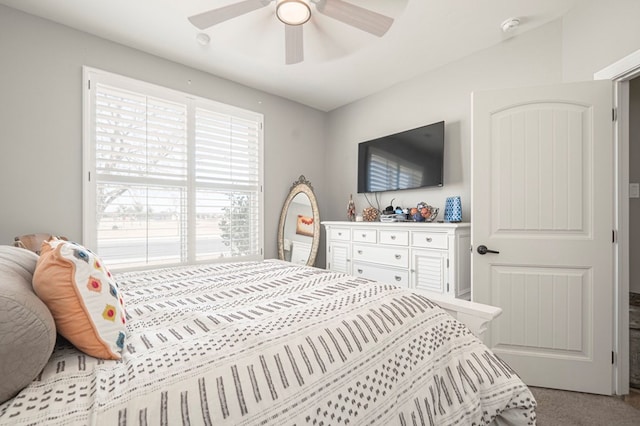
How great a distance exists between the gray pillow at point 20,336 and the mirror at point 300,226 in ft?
10.4

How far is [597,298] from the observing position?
1867 millimetres

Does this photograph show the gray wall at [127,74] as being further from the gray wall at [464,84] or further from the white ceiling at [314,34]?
the white ceiling at [314,34]

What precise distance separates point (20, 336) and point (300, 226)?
11.1 ft

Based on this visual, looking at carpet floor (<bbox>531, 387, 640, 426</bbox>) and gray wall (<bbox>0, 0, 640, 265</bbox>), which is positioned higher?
gray wall (<bbox>0, 0, 640, 265</bbox>)

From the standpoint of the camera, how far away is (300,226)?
396cm

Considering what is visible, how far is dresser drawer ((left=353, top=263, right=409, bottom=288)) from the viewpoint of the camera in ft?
9.26

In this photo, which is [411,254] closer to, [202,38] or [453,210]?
[453,210]

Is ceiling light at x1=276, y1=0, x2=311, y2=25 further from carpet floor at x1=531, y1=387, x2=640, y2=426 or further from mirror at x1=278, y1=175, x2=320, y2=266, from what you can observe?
mirror at x1=278, y1=175, x2=320, y2=266

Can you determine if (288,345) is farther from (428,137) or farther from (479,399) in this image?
(428,137)

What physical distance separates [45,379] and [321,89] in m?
3.63

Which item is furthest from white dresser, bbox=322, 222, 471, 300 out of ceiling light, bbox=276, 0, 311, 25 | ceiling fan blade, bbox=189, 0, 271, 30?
ceiling fan blade, bbox=189, 0, 271, 30

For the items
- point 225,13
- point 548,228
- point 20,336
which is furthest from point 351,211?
point 20,336

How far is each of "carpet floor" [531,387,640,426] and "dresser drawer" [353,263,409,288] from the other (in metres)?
1.22

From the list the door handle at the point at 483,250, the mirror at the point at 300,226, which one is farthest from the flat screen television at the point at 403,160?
the door handle at the point at 483,250
